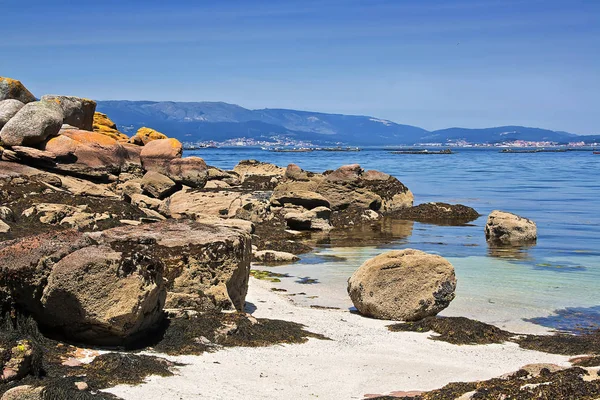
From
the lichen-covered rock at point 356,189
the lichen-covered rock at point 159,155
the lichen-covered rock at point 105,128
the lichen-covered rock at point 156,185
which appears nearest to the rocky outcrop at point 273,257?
the lichen-covered rock at point 156,185

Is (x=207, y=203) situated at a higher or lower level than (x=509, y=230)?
higher

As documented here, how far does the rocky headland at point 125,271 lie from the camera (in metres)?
8.58

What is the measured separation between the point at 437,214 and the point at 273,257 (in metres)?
14.7

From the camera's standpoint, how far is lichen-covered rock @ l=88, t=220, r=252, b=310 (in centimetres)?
1123

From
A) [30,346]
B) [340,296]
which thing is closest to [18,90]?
[340,296]

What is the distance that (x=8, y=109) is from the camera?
27859 millimetres

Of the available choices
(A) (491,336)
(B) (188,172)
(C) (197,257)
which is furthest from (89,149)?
(A) (491,336)

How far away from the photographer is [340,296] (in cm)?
1533

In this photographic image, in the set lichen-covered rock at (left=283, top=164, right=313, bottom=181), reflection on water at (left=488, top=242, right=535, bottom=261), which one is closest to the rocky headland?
reflection on water at (left=488, top=242, right=535, bottom=261)

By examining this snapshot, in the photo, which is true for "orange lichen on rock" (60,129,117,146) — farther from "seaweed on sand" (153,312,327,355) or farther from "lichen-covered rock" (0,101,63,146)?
"seaweed on sand" (153,312,327,355)

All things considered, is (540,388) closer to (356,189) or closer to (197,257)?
(197,257)

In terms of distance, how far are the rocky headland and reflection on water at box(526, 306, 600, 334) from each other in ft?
6.79

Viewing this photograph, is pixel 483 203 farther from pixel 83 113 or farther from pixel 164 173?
pixel 83 113

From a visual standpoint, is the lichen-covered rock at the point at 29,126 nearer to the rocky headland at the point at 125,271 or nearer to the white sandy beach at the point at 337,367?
the rocky headland at the point at 125,271
